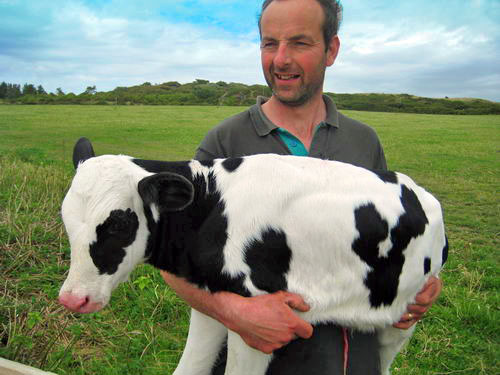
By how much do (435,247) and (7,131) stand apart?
26.4 meters

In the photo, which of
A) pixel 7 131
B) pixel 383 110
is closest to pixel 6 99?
pixel 7 131

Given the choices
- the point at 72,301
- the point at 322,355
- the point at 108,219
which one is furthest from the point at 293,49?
the point at 72,301

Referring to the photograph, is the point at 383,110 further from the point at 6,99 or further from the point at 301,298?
the point at 301,298

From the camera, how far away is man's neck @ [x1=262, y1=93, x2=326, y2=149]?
3254 mm

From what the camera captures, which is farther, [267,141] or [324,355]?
[267,141]

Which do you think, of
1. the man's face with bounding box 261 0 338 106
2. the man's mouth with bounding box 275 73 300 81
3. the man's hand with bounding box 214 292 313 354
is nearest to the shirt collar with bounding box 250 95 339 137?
the man's face with bounding box 261 0 338 106

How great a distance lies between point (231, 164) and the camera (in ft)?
8.91

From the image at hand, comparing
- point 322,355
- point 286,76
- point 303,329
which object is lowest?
point 322,355

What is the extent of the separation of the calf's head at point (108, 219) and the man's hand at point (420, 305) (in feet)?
4.99

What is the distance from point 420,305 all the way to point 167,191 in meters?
1.69

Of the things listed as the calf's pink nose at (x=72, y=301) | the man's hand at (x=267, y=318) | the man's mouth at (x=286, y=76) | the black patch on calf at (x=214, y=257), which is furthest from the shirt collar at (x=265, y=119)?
the calf's pink nose at (x=72, y=301)

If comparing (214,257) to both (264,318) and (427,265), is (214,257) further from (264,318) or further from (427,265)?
(427,265)

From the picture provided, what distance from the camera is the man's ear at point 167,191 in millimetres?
2387

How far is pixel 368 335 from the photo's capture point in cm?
280
